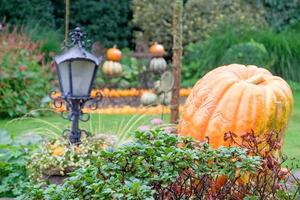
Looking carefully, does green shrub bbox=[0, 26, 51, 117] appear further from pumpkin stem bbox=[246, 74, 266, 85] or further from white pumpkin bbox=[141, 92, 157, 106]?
pumpkin stem bbox=[246, 74, 266, 85]

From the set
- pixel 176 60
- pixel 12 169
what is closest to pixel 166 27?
pixel 176 60

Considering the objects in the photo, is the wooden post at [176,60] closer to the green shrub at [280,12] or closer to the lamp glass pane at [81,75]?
the lamp glass pane at [81,75]

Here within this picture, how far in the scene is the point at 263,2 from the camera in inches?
692

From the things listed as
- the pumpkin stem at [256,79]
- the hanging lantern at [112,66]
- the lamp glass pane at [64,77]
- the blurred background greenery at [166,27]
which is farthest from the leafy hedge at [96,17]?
the pumpkin stem at [256,79]

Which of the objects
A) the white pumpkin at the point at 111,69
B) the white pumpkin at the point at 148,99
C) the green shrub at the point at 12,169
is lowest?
the white pumpkin at the point at 148,99

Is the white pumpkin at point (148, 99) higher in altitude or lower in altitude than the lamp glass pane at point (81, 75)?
lower

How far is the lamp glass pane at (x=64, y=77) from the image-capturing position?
5855mm

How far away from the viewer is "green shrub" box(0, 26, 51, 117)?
1074 cm

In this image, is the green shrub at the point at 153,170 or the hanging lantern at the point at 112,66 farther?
the hanging lantern at the point at 112,66

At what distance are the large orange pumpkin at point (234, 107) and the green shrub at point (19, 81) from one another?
6.00 metres

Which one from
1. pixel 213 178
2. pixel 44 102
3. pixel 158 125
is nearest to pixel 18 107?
pixel 44 102

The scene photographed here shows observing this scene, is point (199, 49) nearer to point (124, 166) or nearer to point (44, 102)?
point (44, 102)

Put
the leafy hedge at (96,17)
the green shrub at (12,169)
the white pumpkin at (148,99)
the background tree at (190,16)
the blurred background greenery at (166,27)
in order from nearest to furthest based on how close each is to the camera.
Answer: the green shrub at (12,169) < the white pumpkin at (148,99) < the blurred background greenery at (166,27) < the background tree at (190,16) < the leafy hedge at (96,17)

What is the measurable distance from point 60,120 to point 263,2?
853cm
